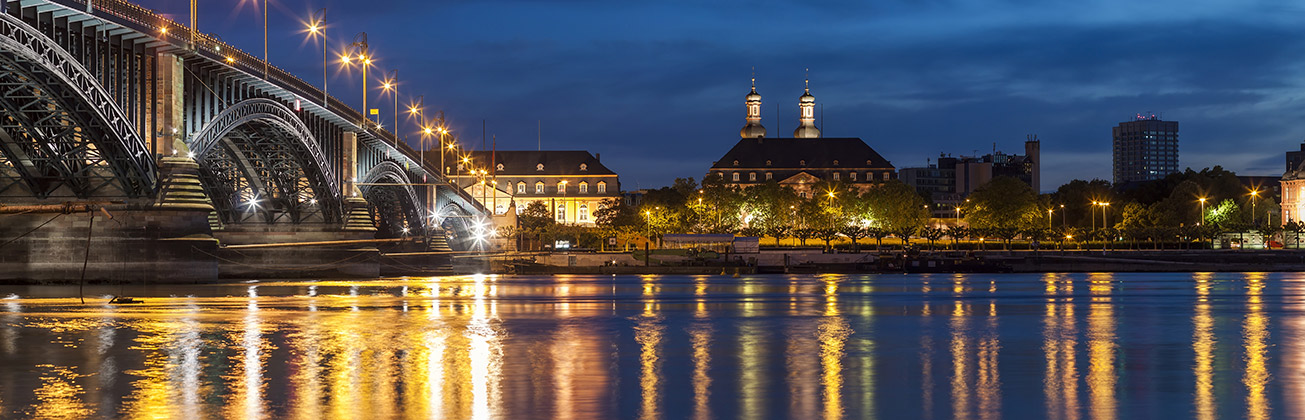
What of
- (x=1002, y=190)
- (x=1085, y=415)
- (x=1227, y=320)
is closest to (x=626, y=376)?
(x=1085, y=415)

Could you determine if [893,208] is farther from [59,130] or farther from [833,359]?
[833,359]

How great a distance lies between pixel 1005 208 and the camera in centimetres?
17500

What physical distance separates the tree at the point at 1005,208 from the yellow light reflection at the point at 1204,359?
12178cm

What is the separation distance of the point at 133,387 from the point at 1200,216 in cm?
16905

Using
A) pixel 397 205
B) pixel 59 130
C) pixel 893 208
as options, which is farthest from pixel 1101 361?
pixel 893 208

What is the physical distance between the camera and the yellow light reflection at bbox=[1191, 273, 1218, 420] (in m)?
22.2

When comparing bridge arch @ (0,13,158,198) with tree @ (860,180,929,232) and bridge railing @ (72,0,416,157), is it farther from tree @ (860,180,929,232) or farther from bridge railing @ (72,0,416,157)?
tree @ (860,180,929,232)

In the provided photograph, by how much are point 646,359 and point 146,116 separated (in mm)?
44811

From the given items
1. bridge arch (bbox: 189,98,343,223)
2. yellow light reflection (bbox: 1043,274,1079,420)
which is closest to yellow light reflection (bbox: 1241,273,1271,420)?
yellow light reflection (bbox: 1043,274,1079,420)

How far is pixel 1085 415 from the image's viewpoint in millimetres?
21312

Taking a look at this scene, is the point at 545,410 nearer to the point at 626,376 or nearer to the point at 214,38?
the point at 626,376

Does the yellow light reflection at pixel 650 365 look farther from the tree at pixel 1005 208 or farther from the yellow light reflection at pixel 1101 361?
the tree at pixel 1005 208

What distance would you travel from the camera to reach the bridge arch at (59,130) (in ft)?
174

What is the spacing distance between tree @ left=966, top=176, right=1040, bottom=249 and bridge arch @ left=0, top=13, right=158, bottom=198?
12544 cm
